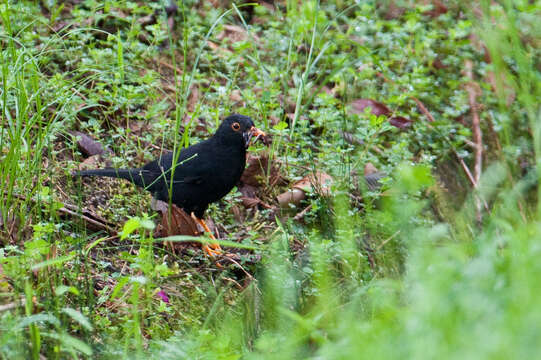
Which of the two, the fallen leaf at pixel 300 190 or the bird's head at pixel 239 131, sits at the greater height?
the bird's head at pixel 239 131

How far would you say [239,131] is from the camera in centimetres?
425

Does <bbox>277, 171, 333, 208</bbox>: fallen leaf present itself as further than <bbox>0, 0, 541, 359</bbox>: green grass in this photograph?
Yes

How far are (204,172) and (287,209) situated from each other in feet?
2.12

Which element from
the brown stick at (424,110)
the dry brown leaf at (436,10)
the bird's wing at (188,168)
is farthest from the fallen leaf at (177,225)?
the dry brown leaf at (436,10)

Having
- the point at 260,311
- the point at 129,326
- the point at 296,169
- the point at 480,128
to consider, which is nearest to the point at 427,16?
the point at 480,128

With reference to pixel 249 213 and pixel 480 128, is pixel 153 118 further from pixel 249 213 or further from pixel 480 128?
pixel 480 128

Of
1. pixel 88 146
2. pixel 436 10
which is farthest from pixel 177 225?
pixel 436 10

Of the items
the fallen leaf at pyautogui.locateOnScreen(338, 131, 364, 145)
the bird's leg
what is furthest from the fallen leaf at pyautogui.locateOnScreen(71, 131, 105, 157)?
the fallen leaf at pyautogui.locateOnScreen(338, 131, 364, 145)

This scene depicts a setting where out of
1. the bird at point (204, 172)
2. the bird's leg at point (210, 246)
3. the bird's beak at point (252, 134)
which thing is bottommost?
the bird's leg at point (210, 246)

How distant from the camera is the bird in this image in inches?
163

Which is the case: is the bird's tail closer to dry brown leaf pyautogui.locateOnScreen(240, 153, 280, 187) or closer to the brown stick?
dry brown leaf pyautogui.locateOnScreen(240, 153, 280, 187)

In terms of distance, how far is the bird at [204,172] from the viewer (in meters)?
4.13

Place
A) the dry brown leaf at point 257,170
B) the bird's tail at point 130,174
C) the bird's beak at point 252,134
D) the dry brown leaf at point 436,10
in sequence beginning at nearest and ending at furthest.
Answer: the bird's tail at point 130,174 → the bird's beak at point 252,134 → the dry brown leaf at point 257,170 → the dry brown leaf at point 436,10

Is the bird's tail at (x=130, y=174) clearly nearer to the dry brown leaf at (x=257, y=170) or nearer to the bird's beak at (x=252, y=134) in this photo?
the bird's beak at (x=252, y=134)
